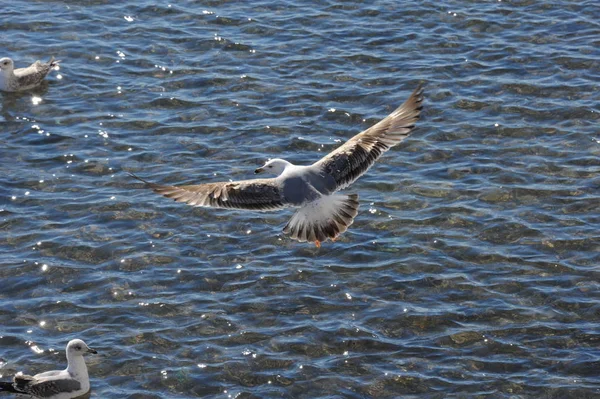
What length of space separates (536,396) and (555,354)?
75 centimetres

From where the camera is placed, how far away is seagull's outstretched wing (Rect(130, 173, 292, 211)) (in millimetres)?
12422

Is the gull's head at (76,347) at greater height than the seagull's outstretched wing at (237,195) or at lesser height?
lesser

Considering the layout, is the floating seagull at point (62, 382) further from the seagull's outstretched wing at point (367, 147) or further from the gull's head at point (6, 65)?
the gull's head at point (6, 65)

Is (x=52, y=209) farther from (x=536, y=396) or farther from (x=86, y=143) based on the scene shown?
(x=536, y=396)

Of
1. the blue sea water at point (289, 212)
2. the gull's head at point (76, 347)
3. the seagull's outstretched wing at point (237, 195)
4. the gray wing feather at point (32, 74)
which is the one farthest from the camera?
the gray wing feather at point (32, 74)

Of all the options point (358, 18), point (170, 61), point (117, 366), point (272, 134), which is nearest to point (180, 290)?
point (117, 366)

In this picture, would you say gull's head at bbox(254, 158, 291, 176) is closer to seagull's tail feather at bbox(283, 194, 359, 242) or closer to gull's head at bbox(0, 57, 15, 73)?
seagull's tail feather at bbox(283, 194, 359, 242)

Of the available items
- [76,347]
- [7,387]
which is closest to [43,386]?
[7,387]

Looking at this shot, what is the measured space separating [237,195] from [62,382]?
9.42ft

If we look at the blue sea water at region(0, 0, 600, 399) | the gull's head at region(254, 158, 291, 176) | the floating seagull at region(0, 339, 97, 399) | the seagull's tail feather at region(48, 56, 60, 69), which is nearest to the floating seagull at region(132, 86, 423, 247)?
the gull's head at region(254, 158, 291, 176)

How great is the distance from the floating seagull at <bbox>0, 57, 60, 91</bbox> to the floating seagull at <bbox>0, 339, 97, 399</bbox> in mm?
7715

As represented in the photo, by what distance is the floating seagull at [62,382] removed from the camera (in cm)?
1134

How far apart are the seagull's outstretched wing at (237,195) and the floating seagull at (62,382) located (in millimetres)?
2030

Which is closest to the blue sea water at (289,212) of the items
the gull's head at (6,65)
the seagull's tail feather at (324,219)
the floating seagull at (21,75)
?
the floating seagull at (21,75)
